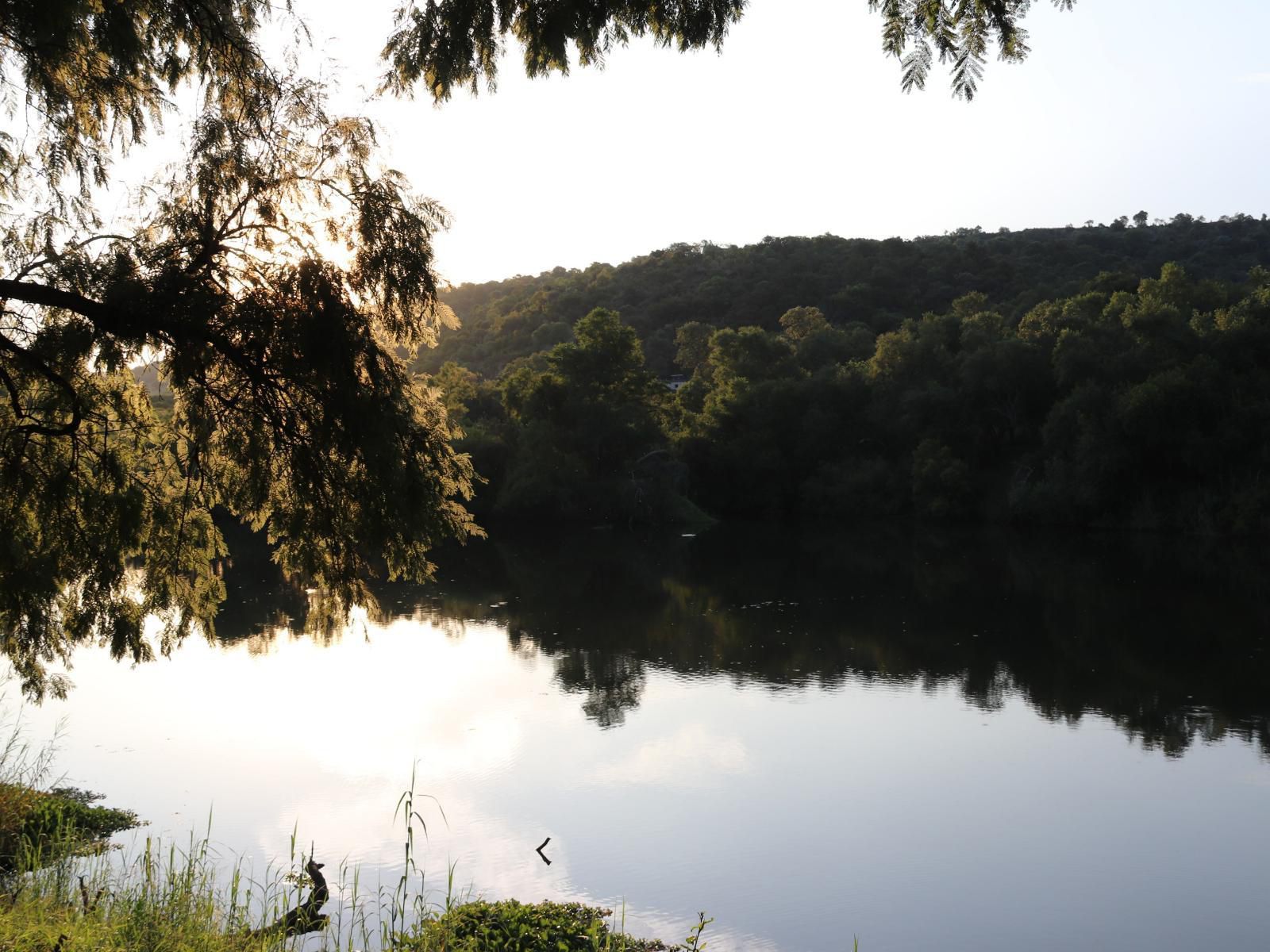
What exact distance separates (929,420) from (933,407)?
535 millimetres

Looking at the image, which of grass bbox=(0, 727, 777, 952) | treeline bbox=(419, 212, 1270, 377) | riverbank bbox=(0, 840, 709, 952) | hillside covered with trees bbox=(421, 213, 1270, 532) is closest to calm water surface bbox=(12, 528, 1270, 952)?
grass bbox=(0, 727, 777, 952)

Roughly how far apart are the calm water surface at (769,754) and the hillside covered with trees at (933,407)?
12.5 m

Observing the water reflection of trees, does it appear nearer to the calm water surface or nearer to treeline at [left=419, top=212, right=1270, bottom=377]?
the calm water surface

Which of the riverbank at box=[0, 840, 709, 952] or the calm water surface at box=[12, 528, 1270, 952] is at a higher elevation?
the riverbank at box=[0, 840, 709, 952]

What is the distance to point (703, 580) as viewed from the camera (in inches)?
1036

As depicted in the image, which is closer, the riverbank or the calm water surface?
the riverbank

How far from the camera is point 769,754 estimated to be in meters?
12.1

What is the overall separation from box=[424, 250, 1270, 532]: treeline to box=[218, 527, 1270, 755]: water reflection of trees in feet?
11.2

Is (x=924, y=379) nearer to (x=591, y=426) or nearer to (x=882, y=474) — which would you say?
(x=882, y=474)

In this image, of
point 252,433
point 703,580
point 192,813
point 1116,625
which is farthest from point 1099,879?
point 703,580

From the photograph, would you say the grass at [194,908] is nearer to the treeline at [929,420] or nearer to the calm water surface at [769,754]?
the calm water surface at [769,754]

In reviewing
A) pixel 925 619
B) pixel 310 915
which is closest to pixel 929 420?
pixel 925 619

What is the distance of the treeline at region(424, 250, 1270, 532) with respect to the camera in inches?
1344

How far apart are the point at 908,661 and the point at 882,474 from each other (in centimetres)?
2643
